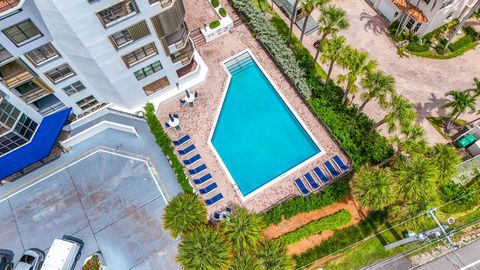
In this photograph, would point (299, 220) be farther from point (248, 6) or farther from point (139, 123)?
point (248, 6)

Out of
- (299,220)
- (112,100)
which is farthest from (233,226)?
(112,100)

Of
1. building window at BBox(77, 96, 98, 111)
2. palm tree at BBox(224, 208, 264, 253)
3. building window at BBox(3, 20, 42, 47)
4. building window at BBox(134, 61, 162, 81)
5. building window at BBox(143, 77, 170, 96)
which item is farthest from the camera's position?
building window at BBox(143, 77, 170, 96)

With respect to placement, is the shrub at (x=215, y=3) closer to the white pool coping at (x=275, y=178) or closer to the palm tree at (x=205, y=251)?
the white pool coping at (x=275, y=178)

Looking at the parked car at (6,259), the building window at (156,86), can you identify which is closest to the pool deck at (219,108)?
the building window at (156,86)

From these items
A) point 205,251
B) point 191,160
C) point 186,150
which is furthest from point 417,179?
point 186,150

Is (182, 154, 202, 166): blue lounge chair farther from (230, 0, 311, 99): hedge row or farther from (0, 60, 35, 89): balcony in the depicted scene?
(0, 60, 35, 89): balcony

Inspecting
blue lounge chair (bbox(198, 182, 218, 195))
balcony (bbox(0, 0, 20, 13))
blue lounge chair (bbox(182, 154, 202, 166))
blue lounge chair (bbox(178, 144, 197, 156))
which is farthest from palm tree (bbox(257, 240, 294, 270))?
balcony (bbox(0, 0, 20, 13))

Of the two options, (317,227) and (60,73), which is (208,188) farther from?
(60,73)
